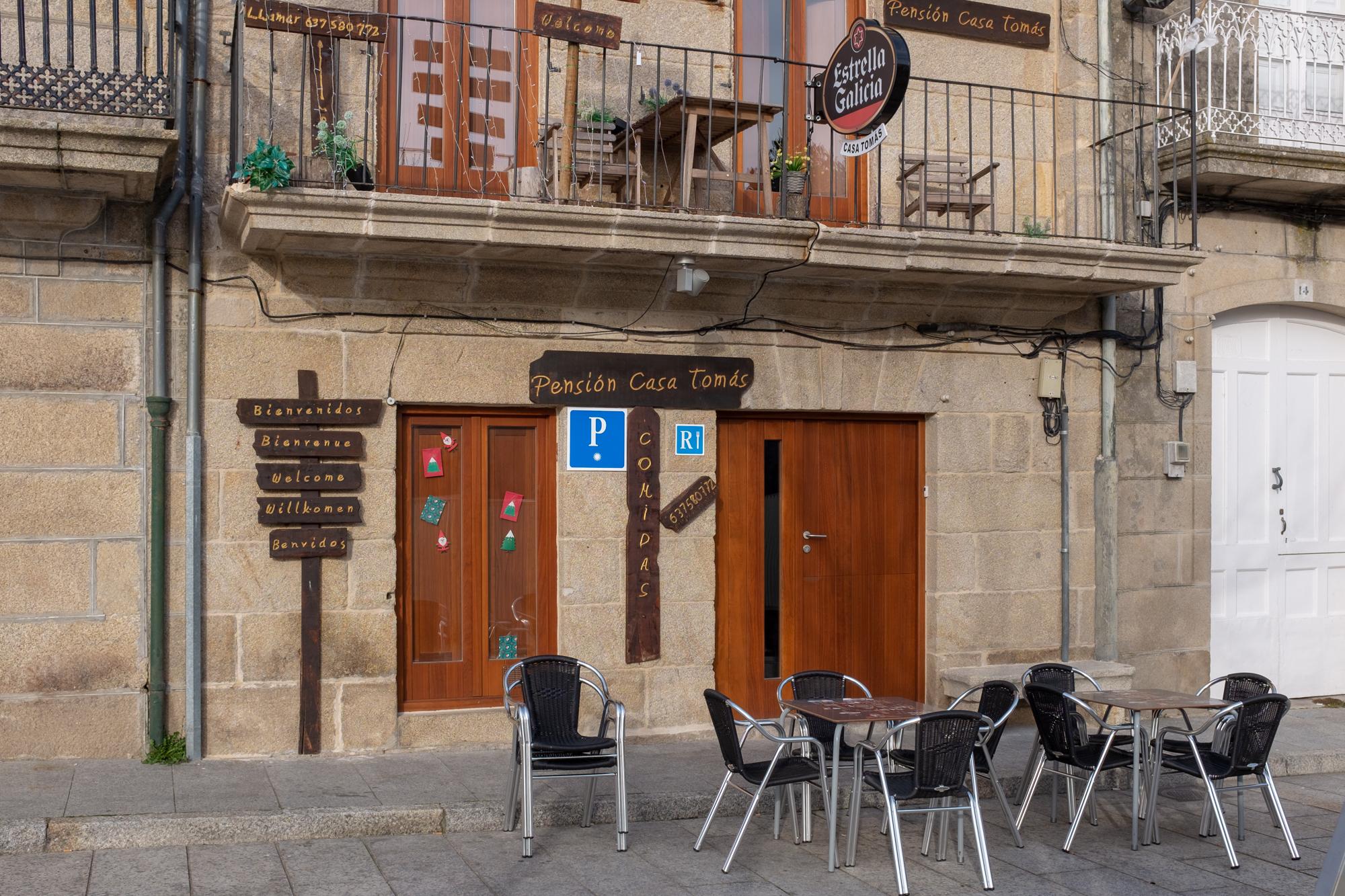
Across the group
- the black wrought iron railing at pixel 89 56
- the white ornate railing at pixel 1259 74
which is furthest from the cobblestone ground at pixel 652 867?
the white ornate railing at pixel 1259 74

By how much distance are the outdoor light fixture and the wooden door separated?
4.02 ft

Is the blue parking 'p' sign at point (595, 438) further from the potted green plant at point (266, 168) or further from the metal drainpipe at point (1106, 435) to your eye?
the metal drainpipe at point (1106, 435)

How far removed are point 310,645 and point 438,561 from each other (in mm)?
943

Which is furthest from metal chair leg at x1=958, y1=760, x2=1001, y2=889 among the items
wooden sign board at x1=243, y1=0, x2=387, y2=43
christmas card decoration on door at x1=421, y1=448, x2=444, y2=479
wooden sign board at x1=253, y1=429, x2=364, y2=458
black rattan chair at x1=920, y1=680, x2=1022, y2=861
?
wooden sign board at x1=243, y1=0, x2=387, y2=43

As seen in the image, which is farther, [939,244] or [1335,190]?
[1335,190]

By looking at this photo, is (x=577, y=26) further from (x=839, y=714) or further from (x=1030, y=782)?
(x=1030, y=782)

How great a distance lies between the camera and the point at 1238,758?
6.58 metres

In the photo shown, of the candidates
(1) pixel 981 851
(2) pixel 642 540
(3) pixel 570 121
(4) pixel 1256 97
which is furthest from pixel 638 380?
(4) pixel 1256 97

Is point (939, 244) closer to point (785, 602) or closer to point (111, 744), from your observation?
point (785, 602)

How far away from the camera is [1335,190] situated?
Result: 9.96m

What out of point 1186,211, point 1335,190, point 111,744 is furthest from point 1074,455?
point 111,744

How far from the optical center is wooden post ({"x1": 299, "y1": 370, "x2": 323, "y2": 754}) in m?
7.77

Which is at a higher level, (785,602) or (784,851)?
(785,602)

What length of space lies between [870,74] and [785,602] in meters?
3.52
